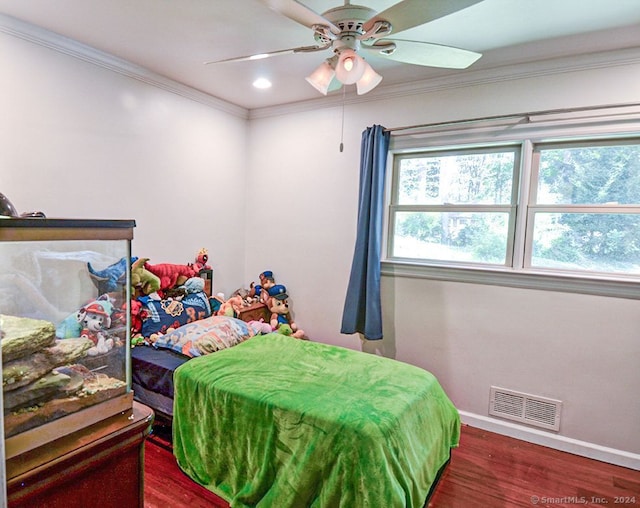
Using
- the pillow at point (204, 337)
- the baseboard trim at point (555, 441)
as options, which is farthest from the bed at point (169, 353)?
the baseboard trim at point (555, 441)

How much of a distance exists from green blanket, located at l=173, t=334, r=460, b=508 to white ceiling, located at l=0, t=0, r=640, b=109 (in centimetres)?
199

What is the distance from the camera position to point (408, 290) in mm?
3008

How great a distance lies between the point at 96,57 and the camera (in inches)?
99.7

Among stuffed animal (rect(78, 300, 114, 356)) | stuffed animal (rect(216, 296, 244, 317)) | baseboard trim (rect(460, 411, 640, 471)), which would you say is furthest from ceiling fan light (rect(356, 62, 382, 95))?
baseboard trim (rect(460, 411, 640, 471))

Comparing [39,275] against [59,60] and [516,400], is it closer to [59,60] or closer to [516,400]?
[59,60]

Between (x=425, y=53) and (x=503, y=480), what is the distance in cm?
243

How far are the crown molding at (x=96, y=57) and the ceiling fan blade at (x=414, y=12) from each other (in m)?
1.98

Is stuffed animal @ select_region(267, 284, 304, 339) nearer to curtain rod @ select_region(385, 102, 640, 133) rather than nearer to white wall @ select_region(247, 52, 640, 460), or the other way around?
white wall @ select_region(247, 52, 640, 460)

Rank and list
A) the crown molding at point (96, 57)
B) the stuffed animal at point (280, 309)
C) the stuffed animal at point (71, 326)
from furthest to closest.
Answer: the stuffed animal at point (280, 309) → the crown molding at point (96, 57) → the stuffed animal at point (71, 326)

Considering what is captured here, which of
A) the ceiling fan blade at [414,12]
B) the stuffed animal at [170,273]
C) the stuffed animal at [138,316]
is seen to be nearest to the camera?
the ceiling fan blade at [414,12]

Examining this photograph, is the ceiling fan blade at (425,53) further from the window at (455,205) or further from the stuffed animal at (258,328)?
the stuffed animal at (258,328)

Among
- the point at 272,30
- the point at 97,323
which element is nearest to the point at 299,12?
the point at 272,30

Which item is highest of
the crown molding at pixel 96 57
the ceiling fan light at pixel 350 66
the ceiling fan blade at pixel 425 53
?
the crown molding at pixel 96 57

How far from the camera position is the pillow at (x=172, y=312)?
8.91 feet
